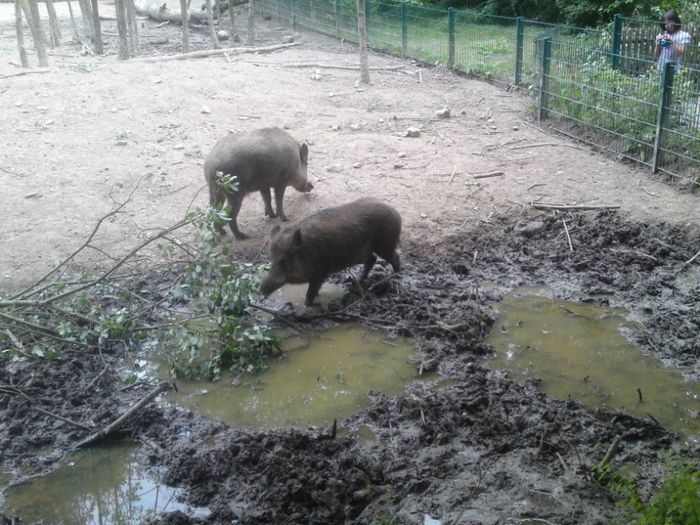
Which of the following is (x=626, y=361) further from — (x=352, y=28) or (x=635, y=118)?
(x=352, y=28)

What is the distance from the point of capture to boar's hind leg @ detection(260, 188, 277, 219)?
8.11 meters

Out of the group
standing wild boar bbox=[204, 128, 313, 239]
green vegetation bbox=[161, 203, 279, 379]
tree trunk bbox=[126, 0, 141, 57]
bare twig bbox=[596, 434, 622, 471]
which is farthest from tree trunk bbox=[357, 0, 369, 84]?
bare twig bbox=[596, 434, 622, 471]

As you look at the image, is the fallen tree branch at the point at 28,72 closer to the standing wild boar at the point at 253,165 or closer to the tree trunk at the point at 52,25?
the standing wild boar at the point at 253,165

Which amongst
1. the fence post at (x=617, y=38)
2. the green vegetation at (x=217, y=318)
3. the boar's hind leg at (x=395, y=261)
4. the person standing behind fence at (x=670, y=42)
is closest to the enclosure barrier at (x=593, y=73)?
the fence post at (x=617, y=38)

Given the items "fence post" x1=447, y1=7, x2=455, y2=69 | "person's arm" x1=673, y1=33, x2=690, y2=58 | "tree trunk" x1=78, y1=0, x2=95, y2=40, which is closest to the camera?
"person's arm" x1=673, y1=33, x2=690, y2=58

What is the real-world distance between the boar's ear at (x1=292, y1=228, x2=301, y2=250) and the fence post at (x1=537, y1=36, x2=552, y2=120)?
267 inches

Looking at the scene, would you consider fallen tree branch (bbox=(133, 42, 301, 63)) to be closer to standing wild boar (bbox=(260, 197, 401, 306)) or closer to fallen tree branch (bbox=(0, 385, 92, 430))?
standing wild boar (bbox=(260, 197, 401, 306))

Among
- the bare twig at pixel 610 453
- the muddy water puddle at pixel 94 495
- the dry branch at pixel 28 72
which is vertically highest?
the dry branch at pixel 28 72

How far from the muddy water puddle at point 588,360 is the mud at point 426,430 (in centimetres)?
15

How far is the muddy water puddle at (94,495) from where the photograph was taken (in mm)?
4305

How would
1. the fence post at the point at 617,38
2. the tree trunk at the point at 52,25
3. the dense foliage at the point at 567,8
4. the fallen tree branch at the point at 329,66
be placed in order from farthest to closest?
the tree trunk at the point at 52,25 < the dense foliage at the point at 567,8 < the fallen tree branch at the point at 329,66 < the fence post at the point at 617,38

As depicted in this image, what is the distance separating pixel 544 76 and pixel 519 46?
2243mm

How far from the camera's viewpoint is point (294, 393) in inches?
213

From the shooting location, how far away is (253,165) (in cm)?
762
